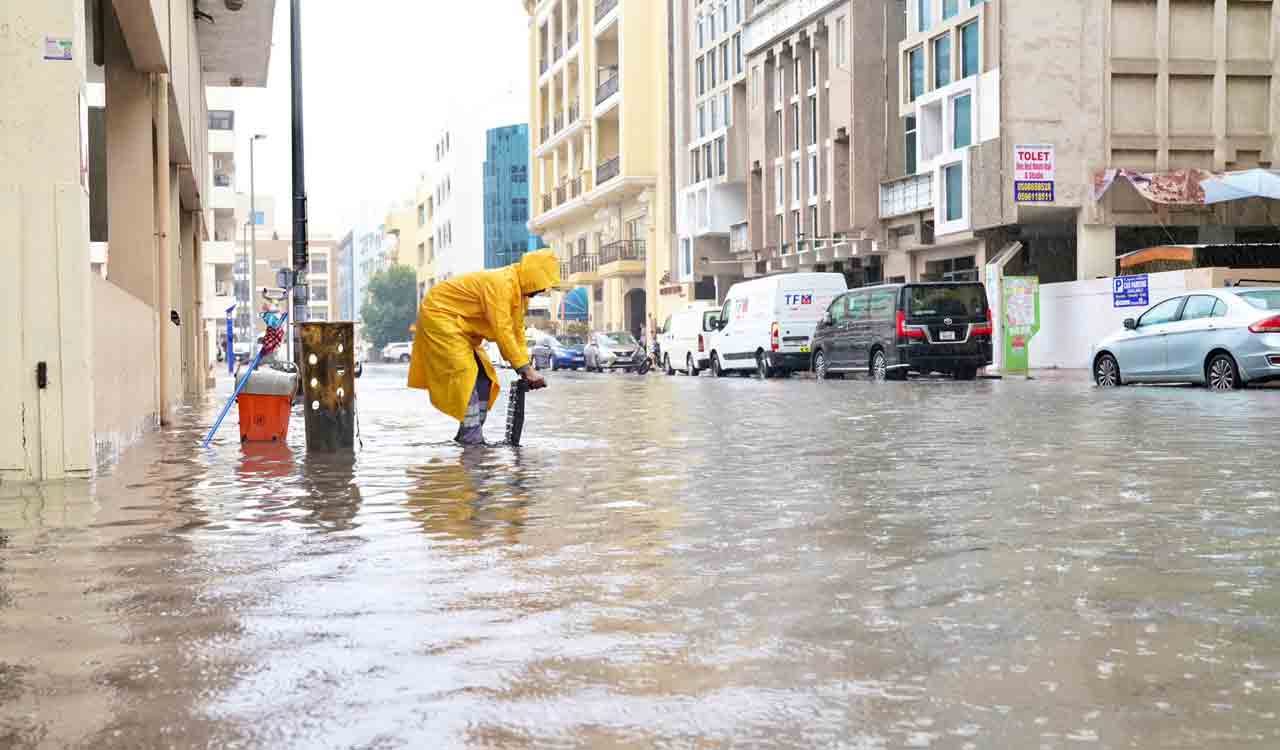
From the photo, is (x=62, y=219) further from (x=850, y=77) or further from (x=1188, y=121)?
(x=850, y=77)

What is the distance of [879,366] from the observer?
32.7m

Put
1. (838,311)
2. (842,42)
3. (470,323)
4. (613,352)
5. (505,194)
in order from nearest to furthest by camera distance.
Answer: (470,323)
(838,311)
(842,42)
(613,352)
(505,194)

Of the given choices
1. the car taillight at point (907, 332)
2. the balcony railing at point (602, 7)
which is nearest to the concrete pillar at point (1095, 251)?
the car taillight at point (907, 332)

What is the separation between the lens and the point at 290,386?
14531 mm

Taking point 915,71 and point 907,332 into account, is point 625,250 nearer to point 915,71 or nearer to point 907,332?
point 915,71

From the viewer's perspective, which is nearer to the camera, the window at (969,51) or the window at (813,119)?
the window at (969,51)

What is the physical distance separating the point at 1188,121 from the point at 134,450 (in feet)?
108

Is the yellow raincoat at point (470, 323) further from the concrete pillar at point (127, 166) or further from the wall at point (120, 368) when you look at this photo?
the concrete pillar at point (127, 166)

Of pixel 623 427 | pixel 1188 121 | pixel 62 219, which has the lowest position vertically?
pixel 623 427

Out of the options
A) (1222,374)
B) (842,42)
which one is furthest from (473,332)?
(842,42)

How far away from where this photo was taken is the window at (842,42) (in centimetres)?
4988

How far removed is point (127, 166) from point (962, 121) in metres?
30.1

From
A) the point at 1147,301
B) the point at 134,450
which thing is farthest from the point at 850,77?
the point at 134,450

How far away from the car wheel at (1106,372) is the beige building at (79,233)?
1461 centimetres
